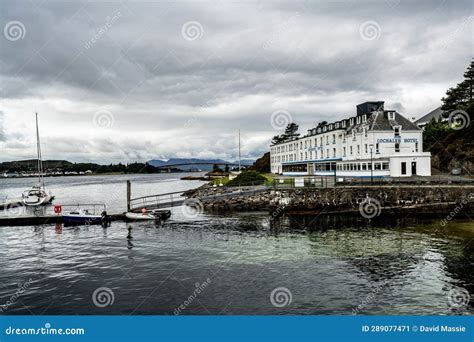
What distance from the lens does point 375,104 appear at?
7419cm

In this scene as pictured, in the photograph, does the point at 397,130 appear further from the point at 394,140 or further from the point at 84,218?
the point at 84,218

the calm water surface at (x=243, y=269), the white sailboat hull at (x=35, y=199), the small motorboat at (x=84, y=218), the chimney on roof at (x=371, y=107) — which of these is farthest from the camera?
the chimney on roof at (x=371, y=107)
